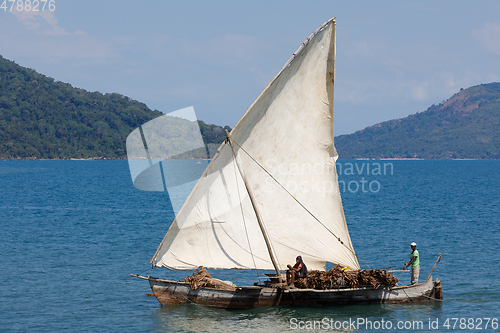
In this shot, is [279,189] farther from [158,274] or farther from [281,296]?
[158,274]

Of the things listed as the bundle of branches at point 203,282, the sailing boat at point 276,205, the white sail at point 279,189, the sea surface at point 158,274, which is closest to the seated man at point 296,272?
the sailing boat at point 276,205

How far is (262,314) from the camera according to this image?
86.3 ft

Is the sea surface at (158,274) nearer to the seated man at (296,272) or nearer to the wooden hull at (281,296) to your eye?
the wooden hull at (281,296)

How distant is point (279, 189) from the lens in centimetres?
2739

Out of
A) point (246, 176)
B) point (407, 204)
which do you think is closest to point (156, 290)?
point (246, 176)

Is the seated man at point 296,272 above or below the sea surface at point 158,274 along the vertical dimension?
above

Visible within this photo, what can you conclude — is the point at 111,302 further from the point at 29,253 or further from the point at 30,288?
the point at 29,253

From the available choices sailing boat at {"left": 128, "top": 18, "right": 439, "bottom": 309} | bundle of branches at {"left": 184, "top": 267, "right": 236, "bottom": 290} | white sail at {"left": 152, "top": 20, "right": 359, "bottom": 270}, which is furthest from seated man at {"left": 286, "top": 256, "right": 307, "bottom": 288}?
bundle of branches at {"left": 184, "top": 267, "right": 236, "bottom": 290}

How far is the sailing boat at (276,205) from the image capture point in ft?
86.5

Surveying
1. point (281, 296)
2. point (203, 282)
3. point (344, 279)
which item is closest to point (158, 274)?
point (203, 282)

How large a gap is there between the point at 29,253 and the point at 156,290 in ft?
66.2

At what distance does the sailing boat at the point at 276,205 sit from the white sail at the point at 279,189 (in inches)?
1.9

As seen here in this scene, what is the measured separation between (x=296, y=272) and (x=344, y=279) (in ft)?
7.59

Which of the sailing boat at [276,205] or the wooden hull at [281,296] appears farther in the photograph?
the wooden hull at [281,296]
